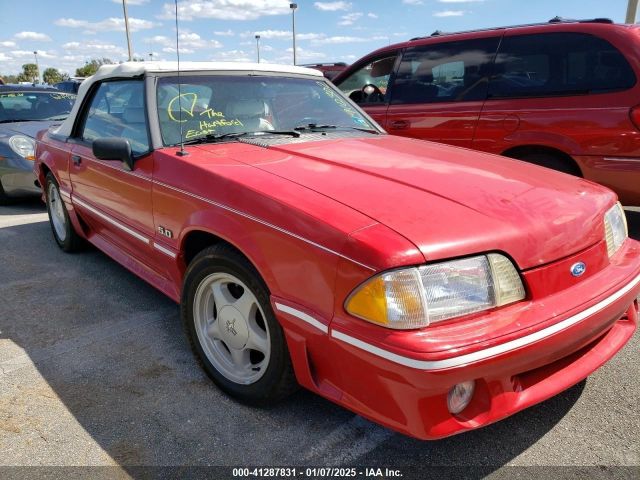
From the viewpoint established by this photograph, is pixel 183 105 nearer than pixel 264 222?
No

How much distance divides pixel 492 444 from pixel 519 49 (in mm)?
3696

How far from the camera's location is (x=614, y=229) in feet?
7.54

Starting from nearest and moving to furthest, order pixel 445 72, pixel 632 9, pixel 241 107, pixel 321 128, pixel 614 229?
pixel 614 229, pixel 241 107, pixel 321 128, pixel 445 72, pixel 632 9

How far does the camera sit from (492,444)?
2020mm

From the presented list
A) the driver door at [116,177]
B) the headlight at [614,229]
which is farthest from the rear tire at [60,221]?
the headlight at [614,229]

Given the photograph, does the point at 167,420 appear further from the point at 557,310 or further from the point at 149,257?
the point at 557,310

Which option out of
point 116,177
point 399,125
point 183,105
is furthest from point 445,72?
point 116,177

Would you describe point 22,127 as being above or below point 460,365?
above

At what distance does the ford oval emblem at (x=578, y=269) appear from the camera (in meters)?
1.91

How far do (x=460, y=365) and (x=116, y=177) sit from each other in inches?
92.3

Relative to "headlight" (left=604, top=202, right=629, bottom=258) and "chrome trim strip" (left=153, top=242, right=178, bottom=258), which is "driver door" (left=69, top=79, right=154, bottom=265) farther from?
"headlight" (left=604, top=202, right=629, bottom=258)

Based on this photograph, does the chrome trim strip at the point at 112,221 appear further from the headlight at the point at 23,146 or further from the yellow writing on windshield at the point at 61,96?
the yellow writing on windshield at the point at 61,96

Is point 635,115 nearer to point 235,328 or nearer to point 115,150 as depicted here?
point 235,328

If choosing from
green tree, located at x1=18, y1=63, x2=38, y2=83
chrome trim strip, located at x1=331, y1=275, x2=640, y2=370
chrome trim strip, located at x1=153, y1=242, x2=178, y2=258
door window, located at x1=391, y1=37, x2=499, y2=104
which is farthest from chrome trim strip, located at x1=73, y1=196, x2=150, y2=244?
Result: green tree, located at x1=18, y1=63, x2=38, y2=83
